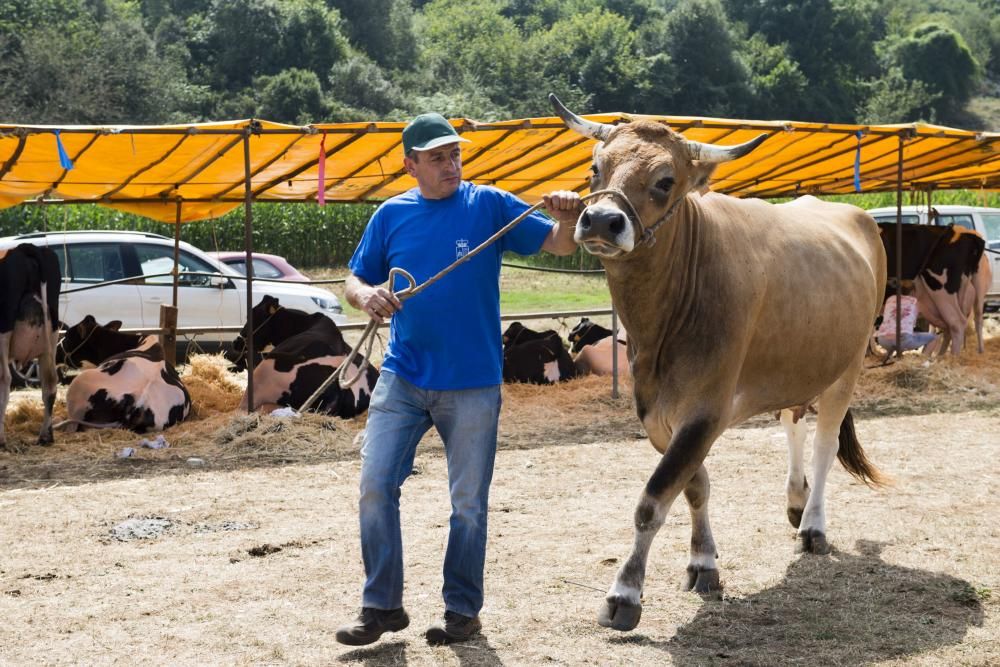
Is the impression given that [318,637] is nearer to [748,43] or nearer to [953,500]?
[953,500]

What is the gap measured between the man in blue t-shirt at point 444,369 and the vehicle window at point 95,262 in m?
10.7

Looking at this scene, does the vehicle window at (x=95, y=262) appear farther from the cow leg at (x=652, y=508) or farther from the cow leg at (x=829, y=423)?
the cow leg at (x=652, y=508)

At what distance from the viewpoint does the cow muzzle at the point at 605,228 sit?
441 cm

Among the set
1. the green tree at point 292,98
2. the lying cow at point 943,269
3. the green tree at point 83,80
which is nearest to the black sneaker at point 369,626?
the lying cow at point 943,269

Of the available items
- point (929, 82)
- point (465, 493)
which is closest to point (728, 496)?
point (465, 493)

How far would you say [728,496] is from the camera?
24.6 ft

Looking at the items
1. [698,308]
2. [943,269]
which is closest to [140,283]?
[943,269]

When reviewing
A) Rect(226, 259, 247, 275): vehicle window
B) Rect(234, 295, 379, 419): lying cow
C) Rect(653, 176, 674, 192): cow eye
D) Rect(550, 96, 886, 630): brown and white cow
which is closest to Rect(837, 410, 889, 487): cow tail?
Rect(550, 96, 886, 630): brown and white cow

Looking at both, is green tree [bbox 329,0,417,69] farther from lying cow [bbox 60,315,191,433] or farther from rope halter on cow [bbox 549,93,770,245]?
rope halter on cow [bbox 549,93,770,245]

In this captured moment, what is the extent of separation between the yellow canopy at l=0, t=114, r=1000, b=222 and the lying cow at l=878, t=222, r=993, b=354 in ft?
2.68

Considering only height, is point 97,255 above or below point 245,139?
below

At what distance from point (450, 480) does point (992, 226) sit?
16949mm

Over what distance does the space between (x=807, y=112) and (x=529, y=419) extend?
8006cm

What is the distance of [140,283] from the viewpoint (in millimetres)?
14578
